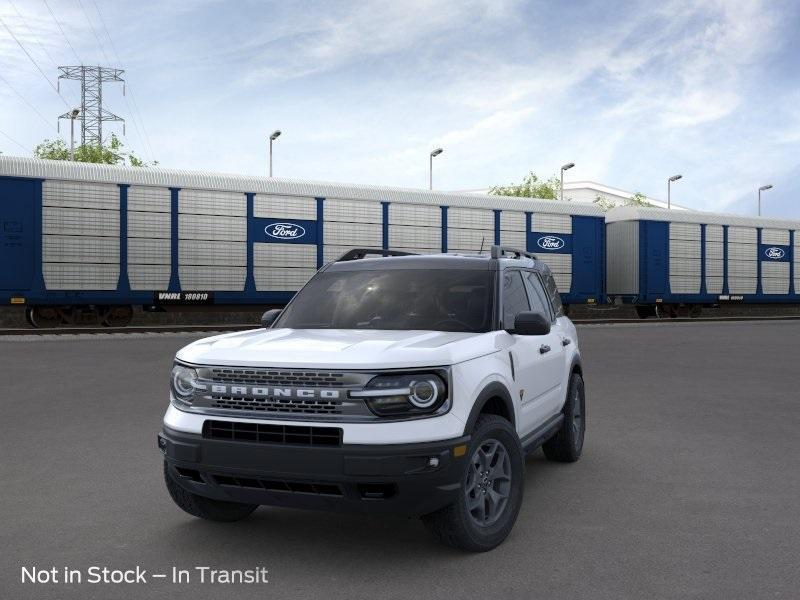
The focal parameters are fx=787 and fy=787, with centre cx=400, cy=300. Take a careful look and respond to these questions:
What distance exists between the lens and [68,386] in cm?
1130

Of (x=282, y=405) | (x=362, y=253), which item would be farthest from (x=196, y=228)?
(x=282, y=405)

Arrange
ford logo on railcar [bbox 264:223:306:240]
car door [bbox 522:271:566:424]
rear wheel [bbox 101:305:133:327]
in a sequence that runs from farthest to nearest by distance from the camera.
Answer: ford logo on railcar [bbox 264:223:306:240] → rear wheel [bbox 101:305:133:327] → car door [bbox 522:271:566:424]

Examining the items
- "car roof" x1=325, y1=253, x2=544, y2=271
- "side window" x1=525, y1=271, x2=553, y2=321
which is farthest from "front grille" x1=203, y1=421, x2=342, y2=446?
"side window" x1=525, y1=271, x2=553, y2=321

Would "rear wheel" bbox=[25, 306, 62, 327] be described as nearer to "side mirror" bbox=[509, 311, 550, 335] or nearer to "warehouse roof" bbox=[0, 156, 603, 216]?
"warehouse roof" bbox=[0, 156, 603, 216]

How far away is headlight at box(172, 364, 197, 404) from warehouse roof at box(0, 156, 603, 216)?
1954cm

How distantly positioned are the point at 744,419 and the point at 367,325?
5.57m

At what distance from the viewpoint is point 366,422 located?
3924 millimetres

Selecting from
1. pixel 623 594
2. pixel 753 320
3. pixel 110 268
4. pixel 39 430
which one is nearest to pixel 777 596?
Result: pixel 623 594

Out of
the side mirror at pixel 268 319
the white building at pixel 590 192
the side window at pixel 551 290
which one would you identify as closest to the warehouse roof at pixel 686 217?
the side window at pixel 551 290

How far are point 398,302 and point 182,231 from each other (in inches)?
767

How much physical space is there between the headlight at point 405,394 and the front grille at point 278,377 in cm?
14

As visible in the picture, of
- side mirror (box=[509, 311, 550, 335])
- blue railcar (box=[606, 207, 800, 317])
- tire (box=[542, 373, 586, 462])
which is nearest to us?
side mirror (box=[509, 311, 550, 335])

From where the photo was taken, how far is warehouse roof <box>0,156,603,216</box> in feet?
71.8

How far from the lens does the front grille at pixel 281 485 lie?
3.93m
